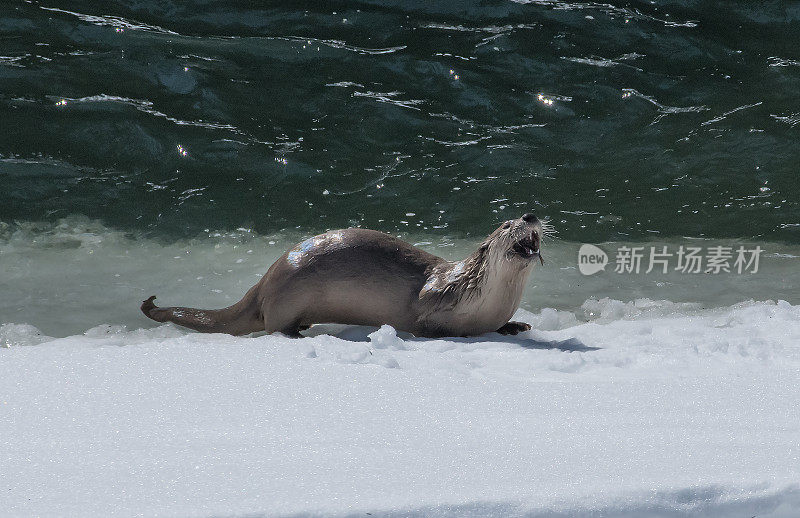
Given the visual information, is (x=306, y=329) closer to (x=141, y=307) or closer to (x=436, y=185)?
(x=141, y=307)

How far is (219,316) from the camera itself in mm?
4590

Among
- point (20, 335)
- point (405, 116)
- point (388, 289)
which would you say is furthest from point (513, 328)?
point (405, 116)

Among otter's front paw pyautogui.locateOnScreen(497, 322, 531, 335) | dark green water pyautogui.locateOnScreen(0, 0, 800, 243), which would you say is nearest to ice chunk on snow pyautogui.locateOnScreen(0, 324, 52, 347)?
dark green water pyautogui.locateOnScreen(0, 0, 800, 243)

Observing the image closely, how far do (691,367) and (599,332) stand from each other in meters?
0.97

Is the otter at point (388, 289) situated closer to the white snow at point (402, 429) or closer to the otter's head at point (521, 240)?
the otter's head at point (521, 240)

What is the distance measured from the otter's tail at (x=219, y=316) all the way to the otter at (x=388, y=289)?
11 centimetres

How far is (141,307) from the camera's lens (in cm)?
471

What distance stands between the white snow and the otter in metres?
0.42

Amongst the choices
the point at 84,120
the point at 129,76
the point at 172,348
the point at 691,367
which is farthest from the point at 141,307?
the point at 129,76

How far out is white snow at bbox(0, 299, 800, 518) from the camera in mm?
2166

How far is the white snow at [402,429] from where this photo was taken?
7.11ft

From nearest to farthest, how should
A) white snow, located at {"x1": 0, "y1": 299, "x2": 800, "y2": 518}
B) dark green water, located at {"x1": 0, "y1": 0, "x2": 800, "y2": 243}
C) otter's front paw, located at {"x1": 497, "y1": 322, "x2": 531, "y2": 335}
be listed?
white snow, located at {"x1": 0, "y1": 299, "x2": 800, "y2": 518}
otter's front paw, located at {"x1": 497, "y1": 322, "x2": 531, "y2": 335}
dark green water, located at {"x1": 0, "y1": 0, "x2": 800, "y2": 243}

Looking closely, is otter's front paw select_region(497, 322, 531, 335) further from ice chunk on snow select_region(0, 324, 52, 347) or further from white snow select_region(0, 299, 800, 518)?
ice chunk on snow select_region(0, 324, 52, 347)

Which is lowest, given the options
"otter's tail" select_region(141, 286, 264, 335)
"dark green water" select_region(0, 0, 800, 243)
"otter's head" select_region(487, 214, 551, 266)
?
"otter's tail" select_region(141, 286, 264, 335)
